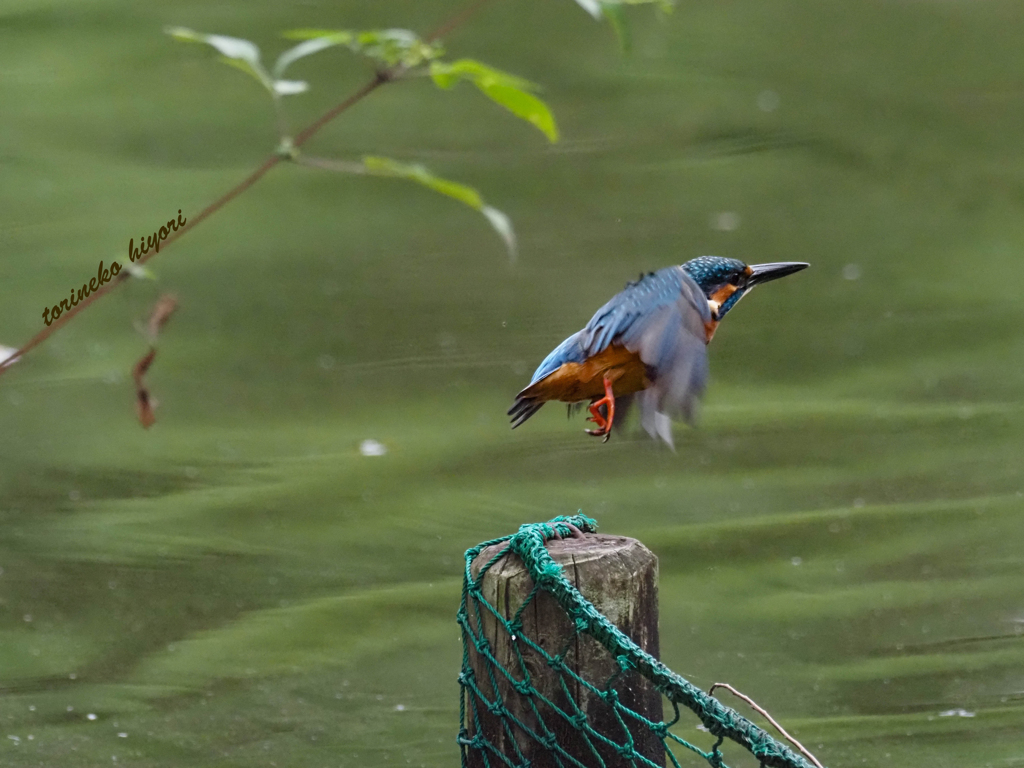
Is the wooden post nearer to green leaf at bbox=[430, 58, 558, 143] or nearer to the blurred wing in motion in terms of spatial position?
the blurred wing in motion

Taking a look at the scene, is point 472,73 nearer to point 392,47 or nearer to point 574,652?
point 392,47

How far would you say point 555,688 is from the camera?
148 centimetres

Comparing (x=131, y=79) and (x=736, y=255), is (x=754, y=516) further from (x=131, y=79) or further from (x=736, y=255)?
(x=131, y=79)

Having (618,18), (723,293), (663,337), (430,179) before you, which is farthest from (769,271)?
(430,179)

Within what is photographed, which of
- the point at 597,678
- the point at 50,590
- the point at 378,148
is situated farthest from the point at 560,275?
the point at 597,678

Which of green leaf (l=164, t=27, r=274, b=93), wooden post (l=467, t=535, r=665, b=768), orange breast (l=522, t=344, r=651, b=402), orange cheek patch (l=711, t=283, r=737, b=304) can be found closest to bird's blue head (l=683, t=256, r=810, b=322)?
orange cheek patch (l=711, t=283, r=737, b=304)

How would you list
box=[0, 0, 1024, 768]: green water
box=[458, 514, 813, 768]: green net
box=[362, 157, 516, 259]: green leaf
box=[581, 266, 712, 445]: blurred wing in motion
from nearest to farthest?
box=[362, 157, 516, 259]: green leaf, box=[458, 514, 813, 768]: green net, box=[581, 266, 712, 445]: blurred wing in motion, box=[0, 0, 1024, 768]: green water

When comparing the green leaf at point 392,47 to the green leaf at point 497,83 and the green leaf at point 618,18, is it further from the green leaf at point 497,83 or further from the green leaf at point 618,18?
the green leaf at point 618,18

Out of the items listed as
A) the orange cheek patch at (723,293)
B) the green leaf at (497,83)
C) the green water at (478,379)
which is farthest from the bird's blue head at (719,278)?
the green leaf at (497,83)

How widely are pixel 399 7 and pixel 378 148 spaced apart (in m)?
0.88

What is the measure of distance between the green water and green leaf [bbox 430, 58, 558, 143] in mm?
1837

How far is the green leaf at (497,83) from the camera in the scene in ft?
3.27

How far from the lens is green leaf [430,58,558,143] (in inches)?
39.2

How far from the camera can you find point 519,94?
104 centimetres
